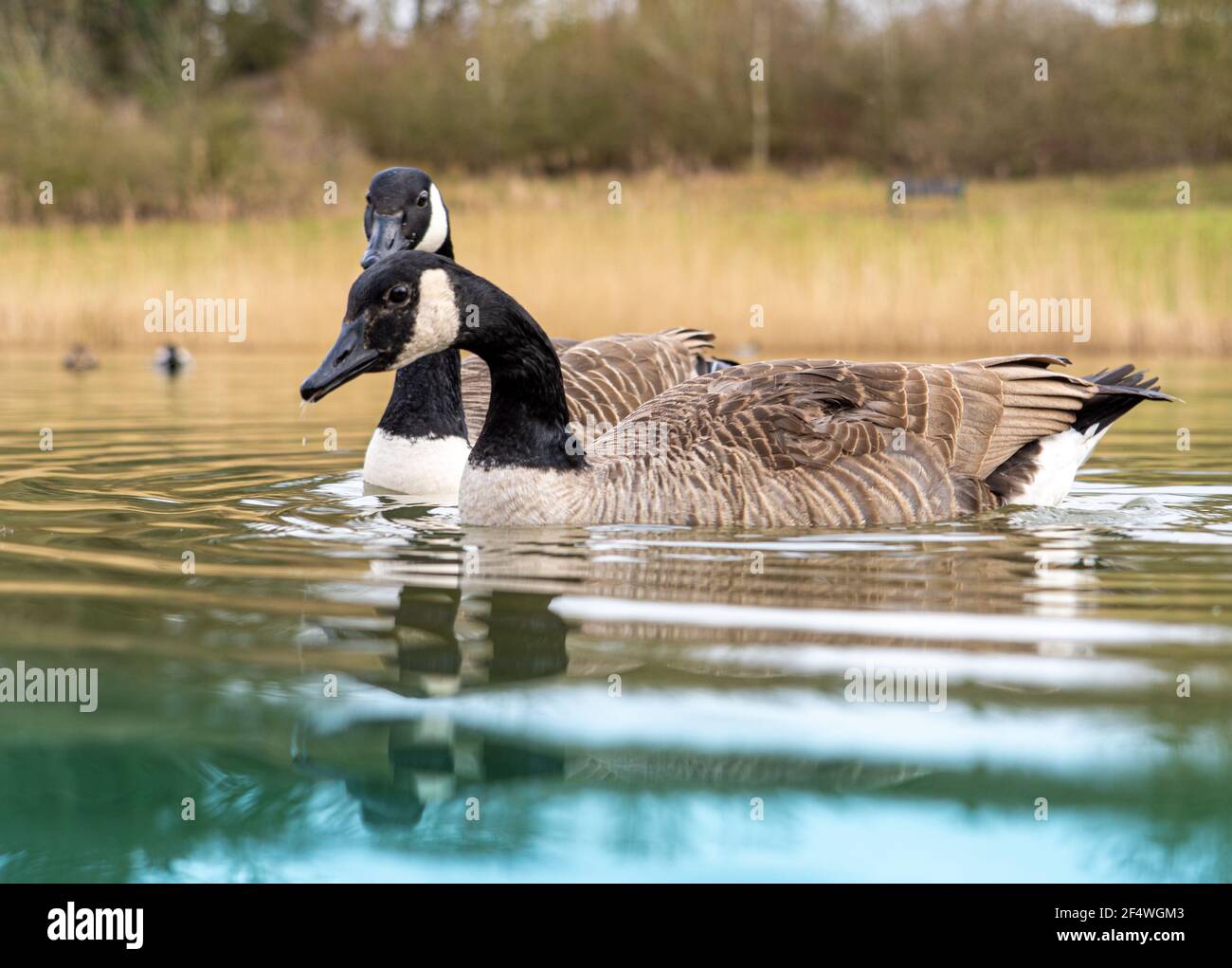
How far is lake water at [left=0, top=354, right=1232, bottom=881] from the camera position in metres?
3.39

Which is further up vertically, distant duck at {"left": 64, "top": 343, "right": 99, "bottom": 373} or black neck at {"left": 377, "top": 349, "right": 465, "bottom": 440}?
distant duck at {"left": 64, "top": 343, "right": 99, "bottom": 373}

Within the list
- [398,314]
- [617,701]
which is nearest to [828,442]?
[398,314]

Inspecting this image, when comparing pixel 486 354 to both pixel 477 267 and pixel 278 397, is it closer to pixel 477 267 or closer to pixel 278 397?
pixel 278 397

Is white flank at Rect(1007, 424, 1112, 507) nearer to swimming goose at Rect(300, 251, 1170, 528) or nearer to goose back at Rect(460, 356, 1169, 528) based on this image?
goose back at Rect(460, 356, 1169, 528)

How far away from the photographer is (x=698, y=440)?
→ 7160mm

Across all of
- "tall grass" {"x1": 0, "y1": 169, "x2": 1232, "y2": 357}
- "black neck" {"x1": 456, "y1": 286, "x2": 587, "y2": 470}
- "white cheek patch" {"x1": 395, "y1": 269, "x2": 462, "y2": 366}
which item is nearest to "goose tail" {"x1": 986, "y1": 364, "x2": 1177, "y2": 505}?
"black neck" {"x1": 456, "y1": 286, "x2": 587, "y2": 470}

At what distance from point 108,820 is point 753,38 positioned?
44961 millimetres

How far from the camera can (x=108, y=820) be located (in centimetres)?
360

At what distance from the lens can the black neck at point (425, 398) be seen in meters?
8.96

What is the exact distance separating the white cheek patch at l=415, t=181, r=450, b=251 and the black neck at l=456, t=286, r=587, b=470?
2449 millimetres

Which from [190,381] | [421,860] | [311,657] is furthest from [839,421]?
[190,381]

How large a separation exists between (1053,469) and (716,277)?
41.4ft

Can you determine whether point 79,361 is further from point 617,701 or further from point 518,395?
point 617,701

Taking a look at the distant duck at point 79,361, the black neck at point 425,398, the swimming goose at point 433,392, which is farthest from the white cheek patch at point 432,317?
the distant duck at point 79,361
